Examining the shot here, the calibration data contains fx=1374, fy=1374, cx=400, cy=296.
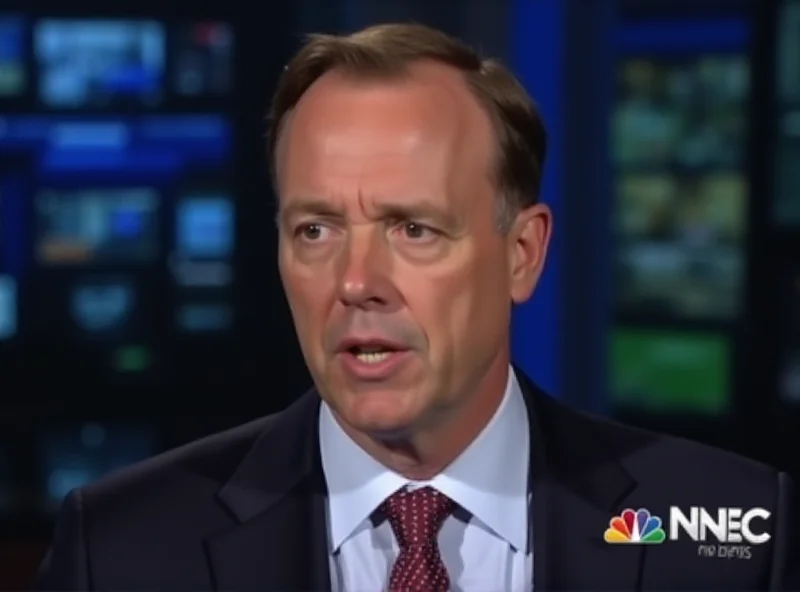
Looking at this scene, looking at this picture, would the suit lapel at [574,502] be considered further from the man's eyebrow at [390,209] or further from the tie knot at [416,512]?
the man's eyebrow at [390,209]

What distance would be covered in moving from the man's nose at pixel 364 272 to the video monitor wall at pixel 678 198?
111 cm

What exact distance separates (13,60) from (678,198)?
113 cm

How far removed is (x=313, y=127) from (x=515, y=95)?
20 cm

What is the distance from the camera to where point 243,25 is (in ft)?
7.53

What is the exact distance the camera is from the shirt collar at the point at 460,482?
1.34 metres

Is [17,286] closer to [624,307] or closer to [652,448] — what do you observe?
[624,307]

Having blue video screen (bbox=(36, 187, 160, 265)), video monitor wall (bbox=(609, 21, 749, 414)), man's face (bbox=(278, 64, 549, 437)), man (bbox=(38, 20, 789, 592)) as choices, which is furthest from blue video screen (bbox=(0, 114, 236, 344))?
man's face (bbox=(278, 64, 549, 437))

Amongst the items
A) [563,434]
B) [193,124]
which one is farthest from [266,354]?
[563,434]

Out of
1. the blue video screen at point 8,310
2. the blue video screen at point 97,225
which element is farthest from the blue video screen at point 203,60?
the blue video screen at point 8,310

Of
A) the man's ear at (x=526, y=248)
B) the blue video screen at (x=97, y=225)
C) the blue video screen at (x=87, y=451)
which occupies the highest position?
the man's ear at (x=526, y=248)

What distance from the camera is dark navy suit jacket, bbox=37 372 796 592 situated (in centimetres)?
134

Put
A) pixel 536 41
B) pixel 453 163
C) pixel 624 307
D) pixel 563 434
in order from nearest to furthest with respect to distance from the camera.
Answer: pixel 453 163 → pixel 563 434 → pixel 536 41 → pixel 624 307

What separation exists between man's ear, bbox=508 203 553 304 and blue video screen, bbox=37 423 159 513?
1.17 m

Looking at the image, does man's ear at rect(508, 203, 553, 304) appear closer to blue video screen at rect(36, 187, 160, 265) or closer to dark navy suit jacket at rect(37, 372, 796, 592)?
dark navy suit jacket at rect(37, 372, 796, 592)
